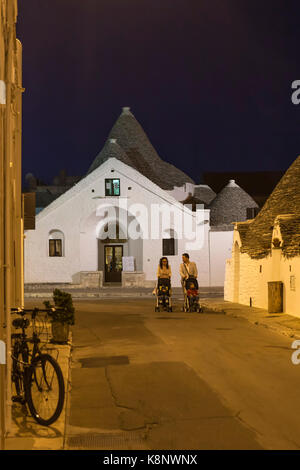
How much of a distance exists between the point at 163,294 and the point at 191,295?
1001 millimetres

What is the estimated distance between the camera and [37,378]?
8.02 meters

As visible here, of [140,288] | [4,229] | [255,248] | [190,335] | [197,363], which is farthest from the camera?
[140,288]

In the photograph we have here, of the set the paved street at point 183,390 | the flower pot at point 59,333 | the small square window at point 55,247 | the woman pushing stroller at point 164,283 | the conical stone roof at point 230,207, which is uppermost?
the conical stone roof at point 230,207

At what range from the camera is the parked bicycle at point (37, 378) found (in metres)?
7.09

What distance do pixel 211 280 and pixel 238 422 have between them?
3183 cm

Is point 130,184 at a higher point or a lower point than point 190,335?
higher

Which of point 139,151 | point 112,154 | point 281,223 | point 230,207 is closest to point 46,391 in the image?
point 281,223

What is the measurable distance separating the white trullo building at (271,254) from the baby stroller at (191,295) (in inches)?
95.1

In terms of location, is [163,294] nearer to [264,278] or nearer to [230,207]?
[264,278]

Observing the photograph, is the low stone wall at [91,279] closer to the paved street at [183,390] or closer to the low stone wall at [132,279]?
the low stone wall at [132,279]

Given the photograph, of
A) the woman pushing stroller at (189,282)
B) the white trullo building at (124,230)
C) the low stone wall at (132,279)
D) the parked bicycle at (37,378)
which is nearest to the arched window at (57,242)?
the white trullo building at (124,230)
